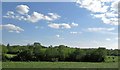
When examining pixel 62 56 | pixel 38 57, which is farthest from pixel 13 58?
pixel 62 56

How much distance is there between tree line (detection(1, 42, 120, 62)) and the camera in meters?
35.7

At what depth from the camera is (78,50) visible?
36.7m

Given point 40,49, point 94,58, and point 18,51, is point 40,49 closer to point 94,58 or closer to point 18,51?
point 18,51

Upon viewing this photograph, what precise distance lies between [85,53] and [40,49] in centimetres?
632

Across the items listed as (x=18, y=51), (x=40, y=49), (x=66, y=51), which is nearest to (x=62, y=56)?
(x=66, y=51)

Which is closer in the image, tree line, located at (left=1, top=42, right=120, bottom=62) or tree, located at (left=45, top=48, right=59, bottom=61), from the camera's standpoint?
tree line, located at (left=1, top=42, right=120, bottom=62)

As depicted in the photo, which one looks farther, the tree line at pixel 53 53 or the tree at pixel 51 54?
the tree at pixel 51 54

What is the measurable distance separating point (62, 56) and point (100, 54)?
17.2ft

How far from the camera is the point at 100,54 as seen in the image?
1449 inches

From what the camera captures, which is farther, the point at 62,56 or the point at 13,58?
the point at 62,56

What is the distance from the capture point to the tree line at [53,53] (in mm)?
35688

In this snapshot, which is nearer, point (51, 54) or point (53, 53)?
point (51, 54)

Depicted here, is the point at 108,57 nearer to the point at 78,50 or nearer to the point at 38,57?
the point at 78,50

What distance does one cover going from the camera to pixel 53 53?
38.4 meters
